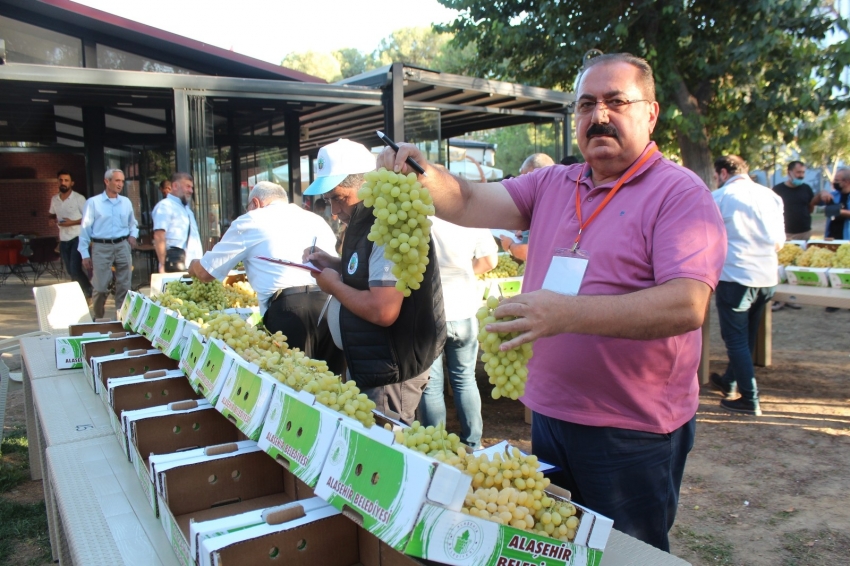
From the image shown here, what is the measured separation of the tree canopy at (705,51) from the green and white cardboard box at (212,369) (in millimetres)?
9719

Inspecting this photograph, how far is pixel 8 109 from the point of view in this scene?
1149 centimetres

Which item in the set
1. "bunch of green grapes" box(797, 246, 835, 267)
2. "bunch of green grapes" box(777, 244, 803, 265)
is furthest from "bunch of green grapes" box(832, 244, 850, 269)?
"bunch of green grapes" box(777, 244, 803, 265)

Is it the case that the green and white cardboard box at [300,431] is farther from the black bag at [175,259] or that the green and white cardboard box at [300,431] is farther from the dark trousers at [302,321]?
the black bag at [175,259]

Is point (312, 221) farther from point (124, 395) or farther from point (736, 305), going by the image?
point (736, 305)

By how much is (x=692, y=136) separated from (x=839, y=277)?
580 cm

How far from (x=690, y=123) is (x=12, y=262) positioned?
14307 millimetres

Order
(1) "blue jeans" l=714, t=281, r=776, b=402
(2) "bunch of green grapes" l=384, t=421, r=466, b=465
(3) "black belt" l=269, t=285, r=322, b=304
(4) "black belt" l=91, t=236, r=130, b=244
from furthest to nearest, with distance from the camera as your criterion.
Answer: (4) "black belt" l=91, t=236, r=130, b=244, (1) "blue jeans" l=714, t=281, r=776, b=402, (3) "black belt" l=269, t=285, r=322, b=304, (2) "bunch of green grapes" l=384, t=421, r=466, b=465

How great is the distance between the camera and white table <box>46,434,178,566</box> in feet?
5.46

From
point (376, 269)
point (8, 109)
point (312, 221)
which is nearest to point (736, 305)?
point (312, 221)

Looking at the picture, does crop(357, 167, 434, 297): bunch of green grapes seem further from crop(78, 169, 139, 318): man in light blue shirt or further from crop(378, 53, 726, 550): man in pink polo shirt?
crop(78, 169, 139, 318): man in light blue shirt

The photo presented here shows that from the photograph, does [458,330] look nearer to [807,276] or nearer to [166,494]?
[166,494]

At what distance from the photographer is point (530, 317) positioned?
55.8 inches

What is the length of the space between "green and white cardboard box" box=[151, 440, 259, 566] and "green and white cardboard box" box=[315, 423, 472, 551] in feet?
1.19

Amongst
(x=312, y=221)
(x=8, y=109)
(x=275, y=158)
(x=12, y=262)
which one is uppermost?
(x=8, y=109)
